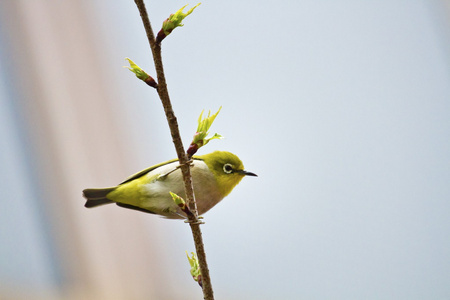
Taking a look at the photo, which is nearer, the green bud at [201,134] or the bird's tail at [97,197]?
the green bud at [201,134]

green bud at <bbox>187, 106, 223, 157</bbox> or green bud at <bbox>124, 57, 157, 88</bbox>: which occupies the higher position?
green bud at <bbox>124, 57, 157, 88</bbox>

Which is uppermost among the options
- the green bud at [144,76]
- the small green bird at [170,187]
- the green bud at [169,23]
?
the green bud at [169,23]

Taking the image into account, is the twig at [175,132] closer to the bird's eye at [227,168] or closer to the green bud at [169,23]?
the green bud at [169,23]

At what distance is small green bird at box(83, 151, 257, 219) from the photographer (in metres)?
0.97

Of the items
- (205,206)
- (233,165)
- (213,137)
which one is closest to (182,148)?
(213,137)

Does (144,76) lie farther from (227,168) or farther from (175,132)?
(227,168)

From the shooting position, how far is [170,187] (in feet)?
3.20

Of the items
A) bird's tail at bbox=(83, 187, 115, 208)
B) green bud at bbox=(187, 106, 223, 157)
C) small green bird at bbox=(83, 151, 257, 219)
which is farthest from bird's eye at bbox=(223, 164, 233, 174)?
green bud at bbox=(187, 106, 223, 157)

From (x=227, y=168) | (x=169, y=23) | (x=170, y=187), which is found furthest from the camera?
(x=227, y=168)

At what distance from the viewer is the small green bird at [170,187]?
0.97 meters

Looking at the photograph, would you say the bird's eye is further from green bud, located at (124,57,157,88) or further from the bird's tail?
green bud, located at (124,57,157,88)

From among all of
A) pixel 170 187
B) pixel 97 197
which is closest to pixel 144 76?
pixel 170 187

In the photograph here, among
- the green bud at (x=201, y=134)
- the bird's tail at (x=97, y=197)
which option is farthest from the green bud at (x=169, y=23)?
the bird's tail at (x=97, y=197)

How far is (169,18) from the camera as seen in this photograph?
0.54 m
